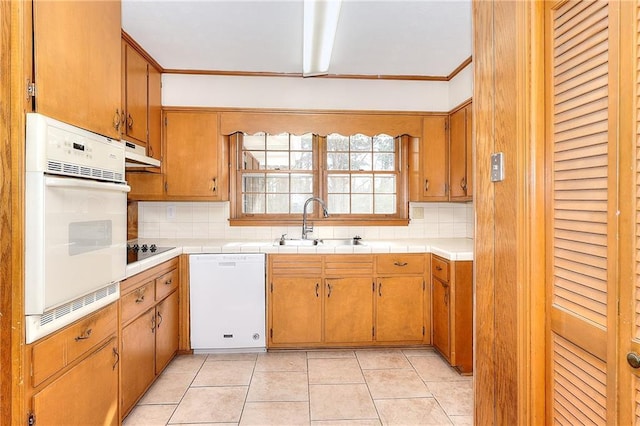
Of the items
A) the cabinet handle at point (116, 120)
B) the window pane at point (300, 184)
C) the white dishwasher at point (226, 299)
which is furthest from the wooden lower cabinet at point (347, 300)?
the cabinet handle at point (116, 120)

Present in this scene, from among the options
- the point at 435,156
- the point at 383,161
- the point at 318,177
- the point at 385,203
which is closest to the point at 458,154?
the point at 435,156

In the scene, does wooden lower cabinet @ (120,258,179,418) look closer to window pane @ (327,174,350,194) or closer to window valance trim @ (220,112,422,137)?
window valance trim @ (220,112,422,137)

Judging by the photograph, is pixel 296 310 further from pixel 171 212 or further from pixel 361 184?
pixel 171 212

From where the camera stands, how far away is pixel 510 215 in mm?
Answer: 1176

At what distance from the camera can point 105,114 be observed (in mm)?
1658

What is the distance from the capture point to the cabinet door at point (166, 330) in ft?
8.48

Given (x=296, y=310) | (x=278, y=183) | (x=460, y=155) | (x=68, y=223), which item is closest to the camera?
(x=68, y=223)

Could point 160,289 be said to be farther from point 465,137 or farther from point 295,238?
point 465,137

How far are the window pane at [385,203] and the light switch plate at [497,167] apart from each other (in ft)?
8.00

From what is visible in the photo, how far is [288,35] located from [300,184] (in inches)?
56.6

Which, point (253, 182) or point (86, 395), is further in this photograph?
point (253, 182)

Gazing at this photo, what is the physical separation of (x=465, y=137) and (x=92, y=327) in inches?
117

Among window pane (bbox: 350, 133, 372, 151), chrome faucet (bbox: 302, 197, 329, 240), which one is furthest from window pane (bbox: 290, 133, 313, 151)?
chrome faucet (bbox: 302, 197, 329, 240)

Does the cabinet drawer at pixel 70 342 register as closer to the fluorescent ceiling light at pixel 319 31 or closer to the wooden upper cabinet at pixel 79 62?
the wooden upper cabinet at pixel 79 62
